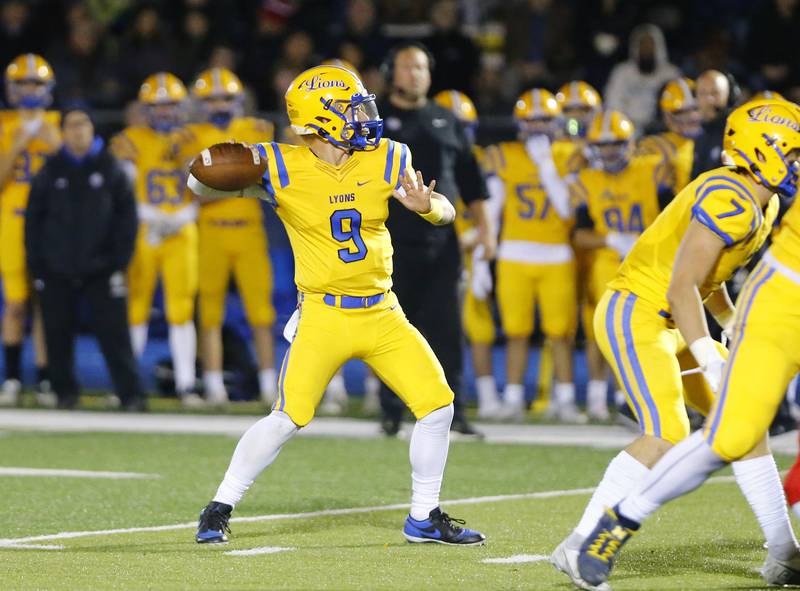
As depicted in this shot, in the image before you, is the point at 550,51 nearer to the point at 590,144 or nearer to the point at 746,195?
the point at 590,144

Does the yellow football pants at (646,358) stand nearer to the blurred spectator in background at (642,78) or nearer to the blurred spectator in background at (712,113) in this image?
the blurred spectator in background at (712,113)

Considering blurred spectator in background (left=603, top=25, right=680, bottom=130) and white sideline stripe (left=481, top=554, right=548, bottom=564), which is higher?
blurred spectator in background (left=603, top=25, right=680, bottom=130)

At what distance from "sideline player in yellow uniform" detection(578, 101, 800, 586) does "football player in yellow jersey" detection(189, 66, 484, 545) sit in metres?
1.20

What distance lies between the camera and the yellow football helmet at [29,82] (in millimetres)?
11750

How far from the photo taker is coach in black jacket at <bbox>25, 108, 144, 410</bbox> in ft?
37.5

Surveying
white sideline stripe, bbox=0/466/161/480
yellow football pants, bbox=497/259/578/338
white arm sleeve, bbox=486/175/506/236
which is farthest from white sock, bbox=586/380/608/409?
white sideline stripe, bbox=0/466/161/480

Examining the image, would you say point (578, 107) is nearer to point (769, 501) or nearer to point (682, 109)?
point (682, 109)

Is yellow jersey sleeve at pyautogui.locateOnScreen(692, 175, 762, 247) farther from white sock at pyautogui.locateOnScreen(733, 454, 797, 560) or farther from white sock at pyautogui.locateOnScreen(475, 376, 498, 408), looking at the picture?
white sock at pyautogui.locateOnScreen(475, 376, 498, 408)

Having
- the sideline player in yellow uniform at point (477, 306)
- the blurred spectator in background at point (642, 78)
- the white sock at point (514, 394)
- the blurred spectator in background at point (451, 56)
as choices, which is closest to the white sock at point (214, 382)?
the sideline player in yellow uniform at point (477, 306)

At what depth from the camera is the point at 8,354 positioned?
1205 centimetres

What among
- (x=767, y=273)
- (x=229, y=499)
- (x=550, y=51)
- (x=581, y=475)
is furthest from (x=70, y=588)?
(x=550, y=51)

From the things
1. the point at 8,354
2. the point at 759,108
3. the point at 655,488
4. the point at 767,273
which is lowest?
the point at 8,354

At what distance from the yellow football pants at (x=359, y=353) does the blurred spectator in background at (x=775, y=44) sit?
7.67 m

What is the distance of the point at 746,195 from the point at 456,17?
33.2 feet
